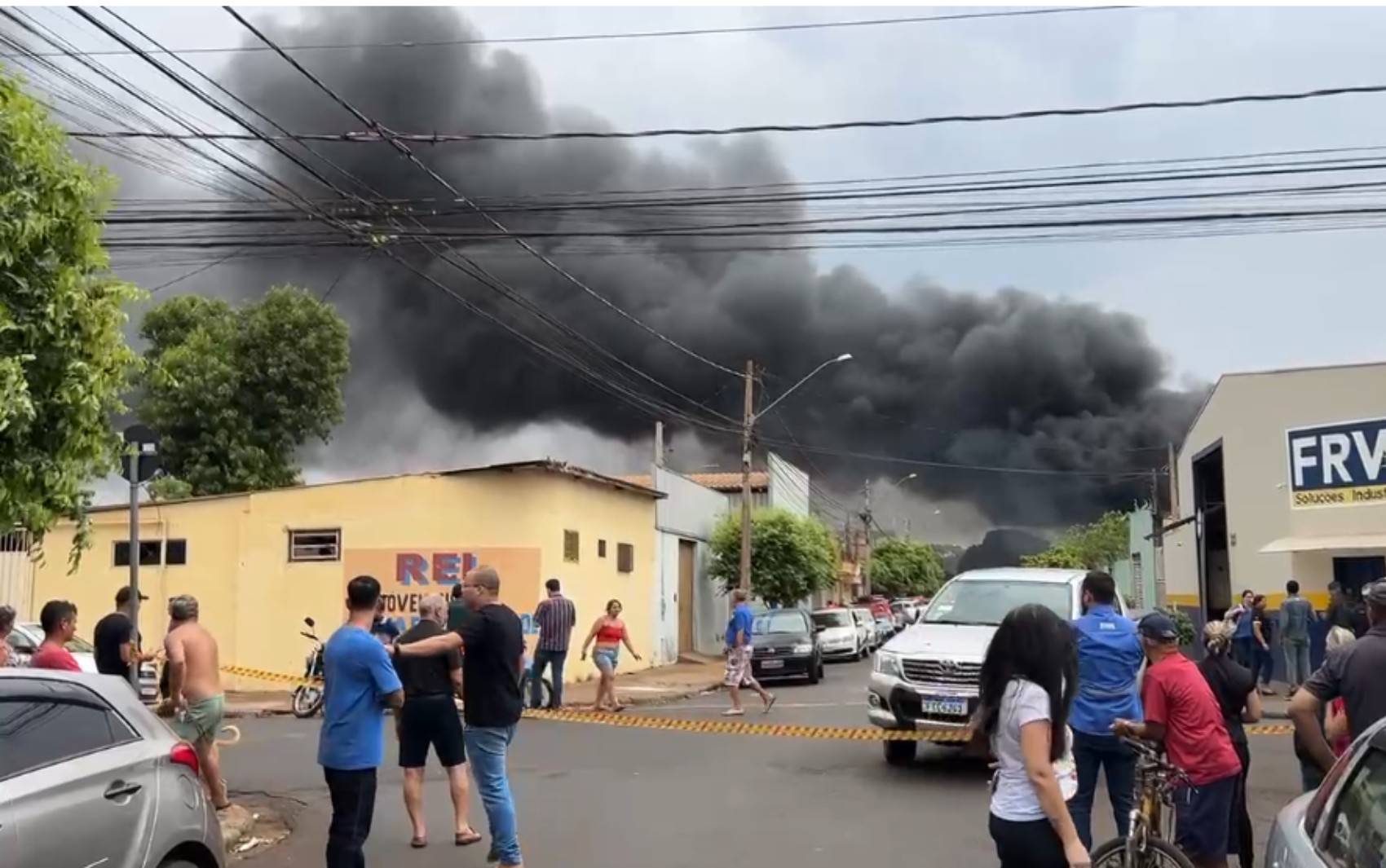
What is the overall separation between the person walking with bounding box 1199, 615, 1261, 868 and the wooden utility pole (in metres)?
21.9

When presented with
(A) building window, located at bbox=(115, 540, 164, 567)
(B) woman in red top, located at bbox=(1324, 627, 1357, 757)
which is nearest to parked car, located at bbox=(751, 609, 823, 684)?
(A) building window, located at bbox=(115, 540, 164, 567)

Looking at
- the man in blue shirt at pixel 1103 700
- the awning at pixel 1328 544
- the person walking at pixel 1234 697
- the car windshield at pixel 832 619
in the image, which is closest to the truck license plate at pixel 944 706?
the man in blue shirt at pixel 1103 700

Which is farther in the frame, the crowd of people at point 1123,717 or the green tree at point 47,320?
the green tree at point 47,320

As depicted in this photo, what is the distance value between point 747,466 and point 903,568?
56.7 meters

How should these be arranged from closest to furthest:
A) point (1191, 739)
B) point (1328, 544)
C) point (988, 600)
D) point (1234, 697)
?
point (1191, 739) → point (1234, 697) → point (988, 600) → point (1328, 544)

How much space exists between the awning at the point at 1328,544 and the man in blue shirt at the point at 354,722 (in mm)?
18723

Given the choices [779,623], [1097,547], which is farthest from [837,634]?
[1097,547]

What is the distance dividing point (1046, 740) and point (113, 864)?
373cm

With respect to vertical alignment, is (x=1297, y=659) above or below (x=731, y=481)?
below

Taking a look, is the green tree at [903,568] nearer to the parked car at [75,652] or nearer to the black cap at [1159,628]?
the parked car at [75,652]

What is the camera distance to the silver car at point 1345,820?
3682 mm

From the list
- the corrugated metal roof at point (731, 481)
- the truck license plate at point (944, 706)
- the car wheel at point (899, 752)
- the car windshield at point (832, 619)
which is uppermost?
the corrugated metal roof at point (731, 481)

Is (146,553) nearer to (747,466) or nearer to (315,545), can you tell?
(315,545)

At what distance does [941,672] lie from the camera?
37.7ft
